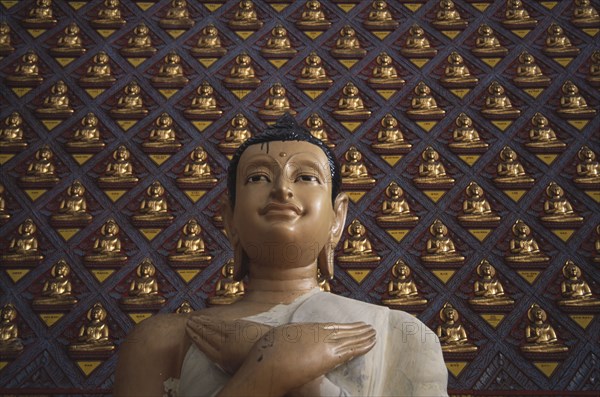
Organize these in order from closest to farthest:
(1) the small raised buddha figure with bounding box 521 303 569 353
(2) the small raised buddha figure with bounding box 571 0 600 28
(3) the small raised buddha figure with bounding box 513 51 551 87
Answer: (1) the small raised buddha figure with bounding box 521 303 569 353
(3) the small raised buddha figure with bounding box 513 51 551 87
(2) the small raised buddha figure with bounding box 571 0 600 28

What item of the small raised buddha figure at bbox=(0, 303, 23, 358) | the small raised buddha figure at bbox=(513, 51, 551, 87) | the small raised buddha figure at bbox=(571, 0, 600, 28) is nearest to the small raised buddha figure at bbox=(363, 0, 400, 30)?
the small raised buddha figure at bbox=(513, 51, 551, 87)

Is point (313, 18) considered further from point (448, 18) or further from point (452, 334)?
point (452, 334)

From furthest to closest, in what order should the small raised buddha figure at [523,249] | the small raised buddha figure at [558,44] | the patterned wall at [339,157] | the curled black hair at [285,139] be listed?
1. the small raised buddha figure at [558,44]
2. the small raised buddha figure at [523,249]
3. the patterned wall at [339,157]
4. the curled black hair at [285,139]

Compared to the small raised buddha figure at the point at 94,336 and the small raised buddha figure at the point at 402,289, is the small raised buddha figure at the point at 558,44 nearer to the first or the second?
the small raised buddha figure at the point at 402,289

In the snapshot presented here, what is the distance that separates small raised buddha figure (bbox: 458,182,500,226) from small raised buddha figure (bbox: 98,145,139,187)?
221 centimetres

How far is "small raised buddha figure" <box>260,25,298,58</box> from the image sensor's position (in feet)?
18.9

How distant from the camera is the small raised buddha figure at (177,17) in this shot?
5.92 metres

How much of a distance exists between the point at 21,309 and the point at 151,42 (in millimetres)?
2317

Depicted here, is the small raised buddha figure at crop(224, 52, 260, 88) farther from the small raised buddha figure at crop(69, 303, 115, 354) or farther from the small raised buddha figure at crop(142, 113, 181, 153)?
the small raised buddha figure at crop(69, 303, 115, 354)

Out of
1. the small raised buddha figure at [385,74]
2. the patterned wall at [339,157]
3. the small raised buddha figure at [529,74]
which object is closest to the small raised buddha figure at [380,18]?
the patterned wall at [339,157]

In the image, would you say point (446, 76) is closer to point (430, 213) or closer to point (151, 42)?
point (430, 213)

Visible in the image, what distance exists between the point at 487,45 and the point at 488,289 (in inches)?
82.1

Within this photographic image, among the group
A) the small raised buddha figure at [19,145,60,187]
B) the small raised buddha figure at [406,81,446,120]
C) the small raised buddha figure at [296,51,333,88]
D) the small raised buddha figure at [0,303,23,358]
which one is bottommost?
the small raised buddha figure at [0,303,23,358]

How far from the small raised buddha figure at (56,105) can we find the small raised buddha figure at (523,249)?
3193 millimetres
